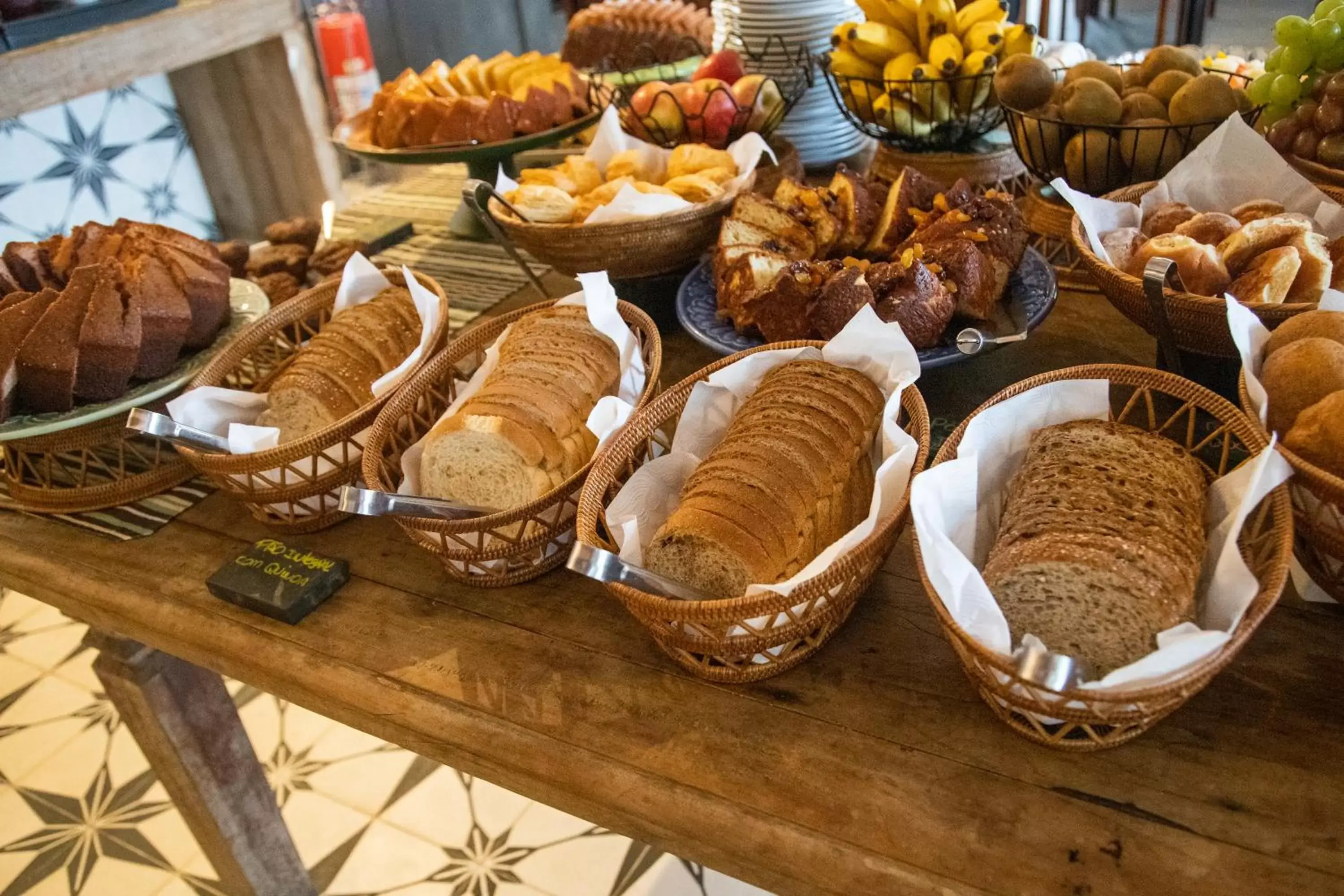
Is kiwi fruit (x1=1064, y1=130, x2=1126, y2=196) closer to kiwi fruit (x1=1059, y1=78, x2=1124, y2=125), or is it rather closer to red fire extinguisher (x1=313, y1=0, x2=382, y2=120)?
kiwi fruit (x1=1059, y1=78, x2=1124, y2=125)

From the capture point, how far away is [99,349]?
118cm

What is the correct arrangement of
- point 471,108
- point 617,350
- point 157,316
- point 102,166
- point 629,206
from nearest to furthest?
point 617,350
point 157,316
point 629,206
point 471,108
point 102,166

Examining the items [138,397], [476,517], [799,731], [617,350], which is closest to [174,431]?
[138,397]

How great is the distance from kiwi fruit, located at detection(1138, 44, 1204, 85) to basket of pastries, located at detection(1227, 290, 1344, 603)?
2.03 ft

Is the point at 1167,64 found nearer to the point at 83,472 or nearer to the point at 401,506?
the point at 401,506

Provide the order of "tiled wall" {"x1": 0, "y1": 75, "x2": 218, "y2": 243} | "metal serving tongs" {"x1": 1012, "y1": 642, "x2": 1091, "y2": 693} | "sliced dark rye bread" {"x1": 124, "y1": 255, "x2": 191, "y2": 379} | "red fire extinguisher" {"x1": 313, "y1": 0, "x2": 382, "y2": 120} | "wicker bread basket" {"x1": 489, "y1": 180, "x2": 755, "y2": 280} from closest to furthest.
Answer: "metal serving tongs" {"x1": 1012, "y1": 642, "x2": 1091, "y2": 693}, "sliced dark rye bread" {"x1": 124, "y1": 255, "x2": 191, "y2": 379}, "wicker bread basket" {"x1": 489, "y1": 180, "x2": 755, "y2": 280}, "tiled wall" {"x1": 0, "y1": 75, "x2": 218, "y2": 243}, "red fire extinguisher" {"x1": 313, "y1": 0, "x2": 382, "y2": 120}

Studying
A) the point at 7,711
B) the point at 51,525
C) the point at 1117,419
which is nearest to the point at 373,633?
the point at 51,525

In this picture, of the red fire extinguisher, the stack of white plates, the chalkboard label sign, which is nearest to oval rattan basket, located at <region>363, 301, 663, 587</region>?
the chalkboard label sign

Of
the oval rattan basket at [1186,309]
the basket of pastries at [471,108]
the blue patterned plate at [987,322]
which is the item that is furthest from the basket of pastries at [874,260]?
the basket of pastries at [471,108]

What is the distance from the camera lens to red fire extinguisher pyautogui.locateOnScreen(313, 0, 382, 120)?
3600 millimetres

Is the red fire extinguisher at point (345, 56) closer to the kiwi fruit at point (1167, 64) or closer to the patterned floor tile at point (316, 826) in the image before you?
the patterned floor tile at point (316, 826)

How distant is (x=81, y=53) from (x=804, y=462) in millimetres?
2541

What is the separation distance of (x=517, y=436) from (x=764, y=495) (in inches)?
10.5

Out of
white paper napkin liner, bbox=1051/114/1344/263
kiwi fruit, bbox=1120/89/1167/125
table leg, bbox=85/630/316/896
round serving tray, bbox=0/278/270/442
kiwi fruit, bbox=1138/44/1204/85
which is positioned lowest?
table leg, bbox=85/630/316/896
